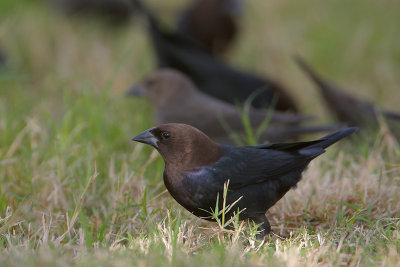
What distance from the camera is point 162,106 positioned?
4.54 metres

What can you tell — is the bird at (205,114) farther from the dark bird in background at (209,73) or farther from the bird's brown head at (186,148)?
the bird's brown head at (186,148)

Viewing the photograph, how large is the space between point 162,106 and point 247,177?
2.11 m

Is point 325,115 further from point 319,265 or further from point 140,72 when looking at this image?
point 319,265

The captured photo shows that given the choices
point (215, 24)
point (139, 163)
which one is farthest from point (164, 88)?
point (215, 24)

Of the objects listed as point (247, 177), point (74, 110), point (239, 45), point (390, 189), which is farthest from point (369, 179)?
point (239, 45)

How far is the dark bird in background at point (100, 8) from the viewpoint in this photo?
A: 722 cm

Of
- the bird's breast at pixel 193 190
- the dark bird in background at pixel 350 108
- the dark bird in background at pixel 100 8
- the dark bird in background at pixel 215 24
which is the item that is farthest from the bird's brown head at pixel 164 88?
the dark bird in background at pixel 100 8

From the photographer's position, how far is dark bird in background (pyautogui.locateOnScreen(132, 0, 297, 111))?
15.7 ft

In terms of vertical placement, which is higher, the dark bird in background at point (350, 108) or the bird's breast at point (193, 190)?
the dark bird in background at point (350, 108)

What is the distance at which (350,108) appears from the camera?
13.7 feet

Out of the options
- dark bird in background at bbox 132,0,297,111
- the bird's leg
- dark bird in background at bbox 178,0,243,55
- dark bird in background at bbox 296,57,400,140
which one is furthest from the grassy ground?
dark bird in background at bbox 132,0,297,111

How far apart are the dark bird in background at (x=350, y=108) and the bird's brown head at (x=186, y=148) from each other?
1.76 m

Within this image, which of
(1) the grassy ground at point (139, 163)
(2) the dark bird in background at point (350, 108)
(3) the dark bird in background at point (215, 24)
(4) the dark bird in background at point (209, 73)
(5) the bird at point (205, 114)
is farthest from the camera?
(3) the dark bird in background at point (215, 24)

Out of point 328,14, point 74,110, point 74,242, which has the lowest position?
point 74,242
